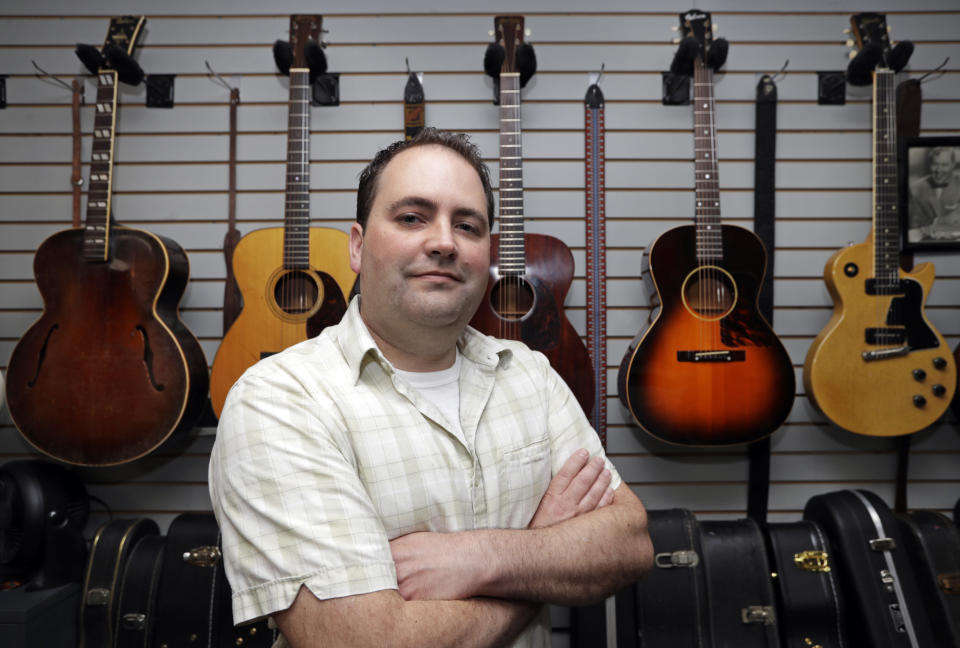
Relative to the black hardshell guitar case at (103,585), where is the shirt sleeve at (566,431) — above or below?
above

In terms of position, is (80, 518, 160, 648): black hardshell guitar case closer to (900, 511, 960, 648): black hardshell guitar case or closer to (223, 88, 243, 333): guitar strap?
(223, 88, 243, 333): guitar strap

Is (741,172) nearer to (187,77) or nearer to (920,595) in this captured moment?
(920,595)

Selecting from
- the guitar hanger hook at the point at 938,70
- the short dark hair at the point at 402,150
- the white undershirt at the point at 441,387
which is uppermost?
the guitar hanger hook at the point at 938,70

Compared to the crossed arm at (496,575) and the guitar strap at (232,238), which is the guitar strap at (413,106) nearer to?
the guitar strap at (232,238)

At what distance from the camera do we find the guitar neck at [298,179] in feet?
7.90

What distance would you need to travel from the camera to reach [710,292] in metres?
2.42

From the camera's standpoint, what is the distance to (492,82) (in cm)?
280

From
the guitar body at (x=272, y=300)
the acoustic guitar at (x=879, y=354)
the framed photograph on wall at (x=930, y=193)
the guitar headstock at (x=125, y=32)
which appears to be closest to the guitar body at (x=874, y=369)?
the acoustic guitar at (x=879, y=354)

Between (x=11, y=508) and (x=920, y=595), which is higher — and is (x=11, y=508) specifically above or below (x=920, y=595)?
above

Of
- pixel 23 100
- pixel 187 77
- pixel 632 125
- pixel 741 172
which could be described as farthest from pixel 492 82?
pixel 23 100

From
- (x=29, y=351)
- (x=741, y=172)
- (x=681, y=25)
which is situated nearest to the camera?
(x=29, y=351)

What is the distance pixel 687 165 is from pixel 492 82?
1082mm

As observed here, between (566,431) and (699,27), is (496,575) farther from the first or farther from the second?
(699,27)

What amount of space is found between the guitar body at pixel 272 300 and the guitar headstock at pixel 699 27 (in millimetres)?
1900
